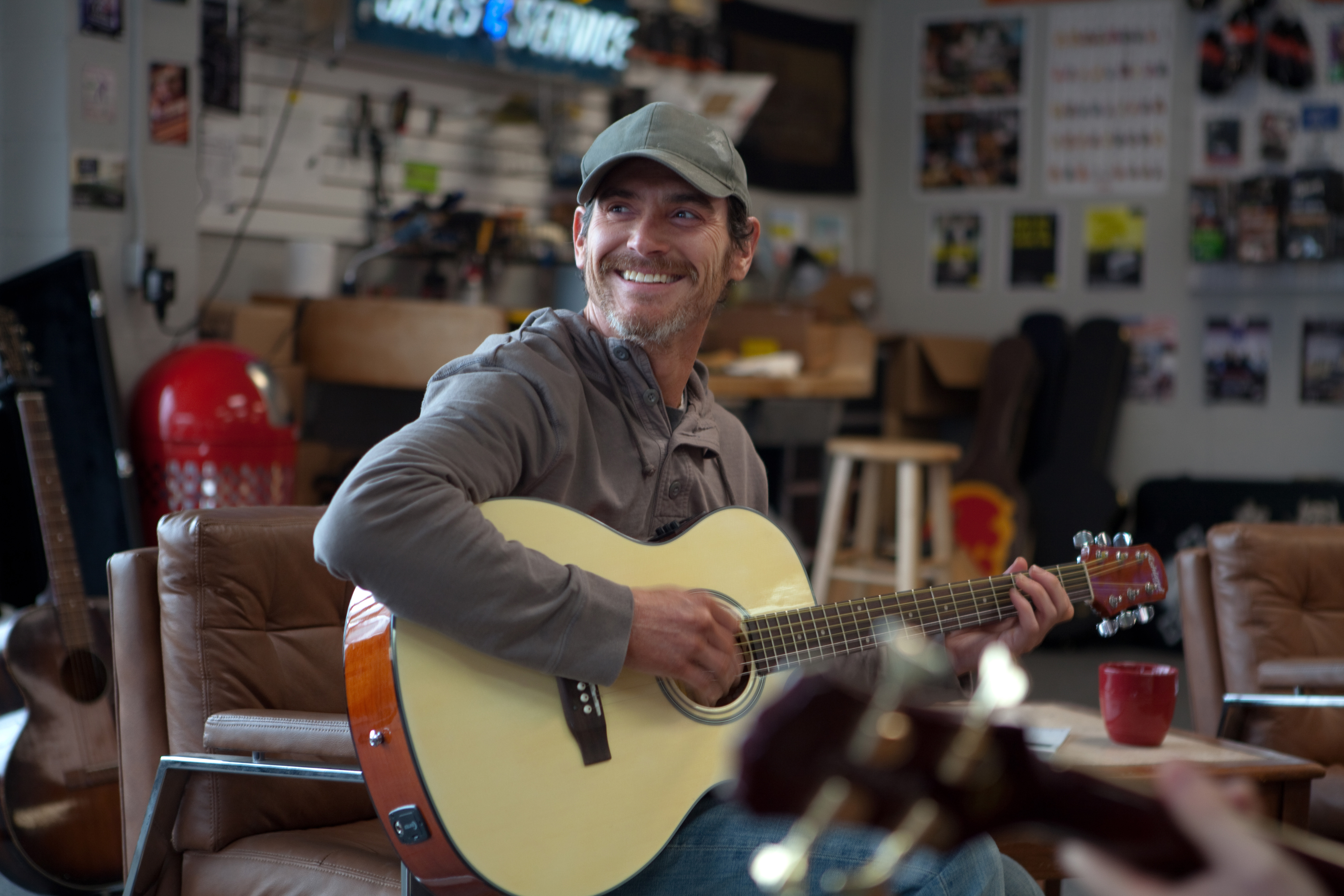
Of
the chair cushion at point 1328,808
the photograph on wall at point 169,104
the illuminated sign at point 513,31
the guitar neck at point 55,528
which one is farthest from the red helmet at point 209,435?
the chair cushion at point 1328,808

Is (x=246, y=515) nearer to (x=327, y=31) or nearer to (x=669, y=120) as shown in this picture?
(x=669, y=120)

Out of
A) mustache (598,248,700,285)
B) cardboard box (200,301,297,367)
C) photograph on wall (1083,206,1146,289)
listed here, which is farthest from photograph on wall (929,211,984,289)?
mustache (598,248,700,285)

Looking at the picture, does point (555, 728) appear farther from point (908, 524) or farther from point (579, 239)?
point (908, 524)

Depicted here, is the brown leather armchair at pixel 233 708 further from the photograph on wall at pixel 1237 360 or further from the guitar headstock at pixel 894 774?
the photograph on wall at pixel 1237 360

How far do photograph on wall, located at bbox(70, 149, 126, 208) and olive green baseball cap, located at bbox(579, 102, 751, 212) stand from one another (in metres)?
2.17

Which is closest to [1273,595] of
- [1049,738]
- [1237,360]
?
[1049,738]

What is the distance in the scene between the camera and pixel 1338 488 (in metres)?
4.80

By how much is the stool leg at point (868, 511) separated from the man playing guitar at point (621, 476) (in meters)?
2.65

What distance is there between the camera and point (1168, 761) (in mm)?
1659

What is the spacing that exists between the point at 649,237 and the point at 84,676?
163cm

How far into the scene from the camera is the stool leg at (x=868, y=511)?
4477 millimetres

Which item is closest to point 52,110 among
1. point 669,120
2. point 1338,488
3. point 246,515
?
point 246,515

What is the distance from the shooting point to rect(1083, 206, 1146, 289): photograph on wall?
18.7 feet

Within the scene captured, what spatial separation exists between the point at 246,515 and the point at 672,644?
2.56 ft
